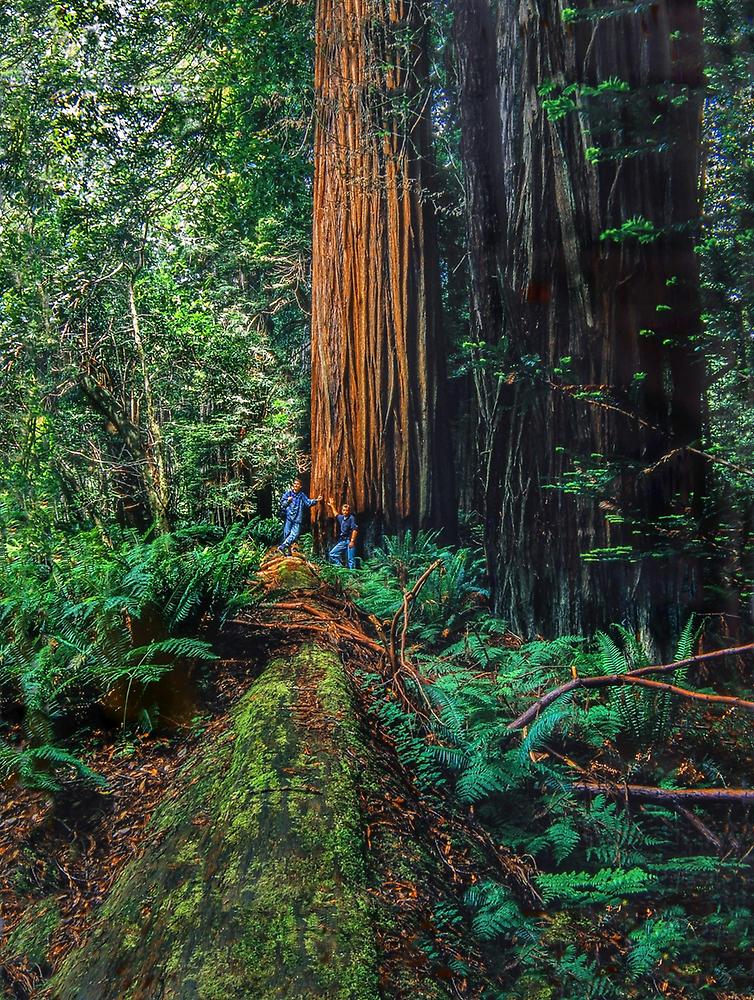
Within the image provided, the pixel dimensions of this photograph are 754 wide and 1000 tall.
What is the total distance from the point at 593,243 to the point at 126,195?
284 inches

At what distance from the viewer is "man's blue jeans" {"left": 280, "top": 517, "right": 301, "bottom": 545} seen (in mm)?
7116

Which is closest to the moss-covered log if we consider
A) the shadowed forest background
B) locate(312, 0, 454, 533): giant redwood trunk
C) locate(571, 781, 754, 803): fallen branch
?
the shadowed forest background

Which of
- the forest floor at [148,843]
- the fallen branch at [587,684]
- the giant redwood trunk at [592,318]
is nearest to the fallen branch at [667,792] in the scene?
the fallen branch at [587,684]

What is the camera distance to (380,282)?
7.02 meters

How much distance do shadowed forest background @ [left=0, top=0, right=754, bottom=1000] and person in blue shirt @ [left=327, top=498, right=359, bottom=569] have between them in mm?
168

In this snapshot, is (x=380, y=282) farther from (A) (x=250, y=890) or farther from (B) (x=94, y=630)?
(A) (x=250, y=890)

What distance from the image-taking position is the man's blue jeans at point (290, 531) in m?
7.12

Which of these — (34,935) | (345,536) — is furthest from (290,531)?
(34,935)

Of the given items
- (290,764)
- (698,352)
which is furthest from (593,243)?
(290,764)

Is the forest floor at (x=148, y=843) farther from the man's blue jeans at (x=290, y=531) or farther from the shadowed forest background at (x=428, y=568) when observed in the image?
the man's blue jeans at (x=290, y=531)

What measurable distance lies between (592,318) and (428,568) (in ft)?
6.01

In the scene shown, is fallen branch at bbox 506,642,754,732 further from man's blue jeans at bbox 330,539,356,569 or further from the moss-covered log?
man's blue jeans at bbox 330,539,356,569

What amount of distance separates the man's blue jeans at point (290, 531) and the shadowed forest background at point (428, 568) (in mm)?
116

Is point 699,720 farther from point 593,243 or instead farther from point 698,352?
point 593,243
